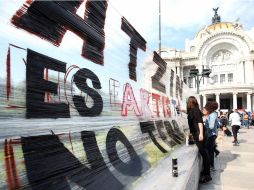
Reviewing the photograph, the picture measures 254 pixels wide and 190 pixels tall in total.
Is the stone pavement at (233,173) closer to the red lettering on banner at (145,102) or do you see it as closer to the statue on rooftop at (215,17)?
the red lettering on banner at (145,102)

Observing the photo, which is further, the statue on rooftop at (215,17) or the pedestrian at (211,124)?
the statue on rooftop at (215,17)

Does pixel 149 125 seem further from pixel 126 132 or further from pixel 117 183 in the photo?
pixel 117 183

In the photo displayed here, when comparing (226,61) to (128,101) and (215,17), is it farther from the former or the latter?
(128,101)

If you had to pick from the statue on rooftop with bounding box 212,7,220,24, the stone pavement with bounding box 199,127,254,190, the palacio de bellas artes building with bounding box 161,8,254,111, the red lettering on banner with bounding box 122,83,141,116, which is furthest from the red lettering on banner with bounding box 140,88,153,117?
the statue on rooftop with bounding box 212,7,220,24

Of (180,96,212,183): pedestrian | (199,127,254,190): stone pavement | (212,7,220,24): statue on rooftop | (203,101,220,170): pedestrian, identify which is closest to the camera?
(199,127,254,190): stone pavement

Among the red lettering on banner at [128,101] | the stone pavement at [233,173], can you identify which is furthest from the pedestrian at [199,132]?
the red lettering on banner at [128,101]

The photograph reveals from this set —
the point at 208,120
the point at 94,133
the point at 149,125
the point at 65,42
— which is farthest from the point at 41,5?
the point at 208,120

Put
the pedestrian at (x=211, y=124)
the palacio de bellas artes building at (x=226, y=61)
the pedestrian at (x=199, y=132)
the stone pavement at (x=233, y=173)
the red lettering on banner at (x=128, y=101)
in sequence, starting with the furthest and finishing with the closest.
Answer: the palacio de bellas artes building at (x=226, y=61)
the pedestrian at (x=211, y=124)
the pedestrian at (x=199, y=132)
the stone pavement at (x=233, y=173)
the red lettering on banner at (x=128, y=101)

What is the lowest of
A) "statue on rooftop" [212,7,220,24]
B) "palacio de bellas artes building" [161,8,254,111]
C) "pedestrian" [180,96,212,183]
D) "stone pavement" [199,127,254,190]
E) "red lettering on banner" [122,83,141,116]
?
"stone pavement" [199,127,254,190]

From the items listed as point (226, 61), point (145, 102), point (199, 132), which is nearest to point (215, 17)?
point (226, 61)

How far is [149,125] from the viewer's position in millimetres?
5438

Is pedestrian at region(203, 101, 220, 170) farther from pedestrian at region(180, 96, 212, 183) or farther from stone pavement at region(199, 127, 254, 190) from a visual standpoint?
pedestrian at region(180, 96, 212, 183)

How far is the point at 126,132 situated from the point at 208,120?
3264mm

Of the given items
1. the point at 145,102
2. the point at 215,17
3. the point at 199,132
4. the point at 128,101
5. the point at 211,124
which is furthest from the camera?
the point at 215,17
